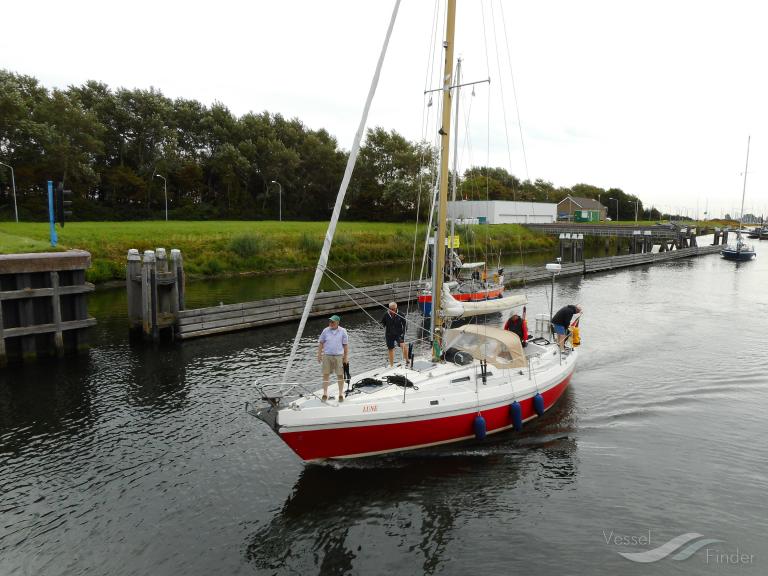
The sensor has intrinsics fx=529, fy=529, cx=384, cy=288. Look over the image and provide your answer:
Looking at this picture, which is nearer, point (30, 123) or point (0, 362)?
point (0, 362)

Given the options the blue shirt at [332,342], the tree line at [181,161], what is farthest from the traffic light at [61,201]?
the tree line at [181,161]

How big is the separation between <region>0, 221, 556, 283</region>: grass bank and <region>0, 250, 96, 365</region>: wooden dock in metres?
14.5

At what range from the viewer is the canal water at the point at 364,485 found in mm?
10398

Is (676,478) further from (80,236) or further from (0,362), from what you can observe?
(80,236)

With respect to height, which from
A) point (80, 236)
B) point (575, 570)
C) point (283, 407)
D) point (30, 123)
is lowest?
point (575, 570)

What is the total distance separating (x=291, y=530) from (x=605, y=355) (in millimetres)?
A: 18502

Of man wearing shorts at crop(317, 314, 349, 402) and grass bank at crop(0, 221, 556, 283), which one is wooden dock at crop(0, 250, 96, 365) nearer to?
grass bank at crop(0, 221, 556, 283)

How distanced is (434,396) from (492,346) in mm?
2735

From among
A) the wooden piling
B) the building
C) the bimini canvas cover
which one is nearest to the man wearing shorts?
the bimini canvas cover

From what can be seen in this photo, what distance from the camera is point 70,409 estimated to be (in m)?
17.4

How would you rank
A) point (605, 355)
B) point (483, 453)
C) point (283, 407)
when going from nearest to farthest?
point (283, 407) → point (483, 453) → point (605, 355)

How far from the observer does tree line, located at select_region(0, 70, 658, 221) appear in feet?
213

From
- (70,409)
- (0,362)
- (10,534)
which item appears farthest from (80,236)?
(10,534)

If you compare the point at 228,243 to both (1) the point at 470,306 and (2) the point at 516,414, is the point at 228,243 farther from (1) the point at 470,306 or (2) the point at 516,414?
(2) the point at 516,414
